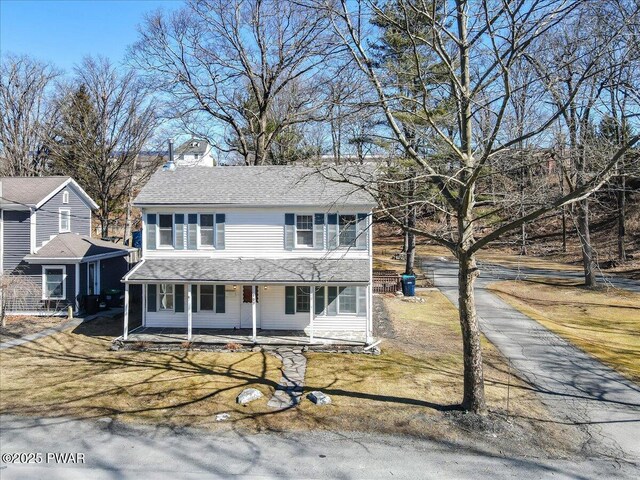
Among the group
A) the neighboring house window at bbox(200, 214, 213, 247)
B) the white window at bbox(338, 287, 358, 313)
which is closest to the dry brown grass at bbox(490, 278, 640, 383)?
the white window at bbox(338, 287, 358, 313)

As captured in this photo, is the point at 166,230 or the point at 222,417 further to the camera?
the point at 166,230

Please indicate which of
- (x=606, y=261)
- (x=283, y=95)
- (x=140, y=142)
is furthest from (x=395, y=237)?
(x=140, y=142)

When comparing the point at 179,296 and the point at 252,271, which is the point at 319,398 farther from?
the point at 179,296

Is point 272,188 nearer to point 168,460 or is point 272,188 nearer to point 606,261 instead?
point 168,460

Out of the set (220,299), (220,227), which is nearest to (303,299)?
(220,299)

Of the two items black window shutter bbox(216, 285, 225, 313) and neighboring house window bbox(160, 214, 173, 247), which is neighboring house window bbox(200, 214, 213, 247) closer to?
neighboring house window bbox(160, 214, 173, 247)

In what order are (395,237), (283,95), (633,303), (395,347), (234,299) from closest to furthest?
(395,347) → (234,299) → (633,303) → (283,95) → (395,237)

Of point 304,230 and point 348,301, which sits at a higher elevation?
point 304,230
